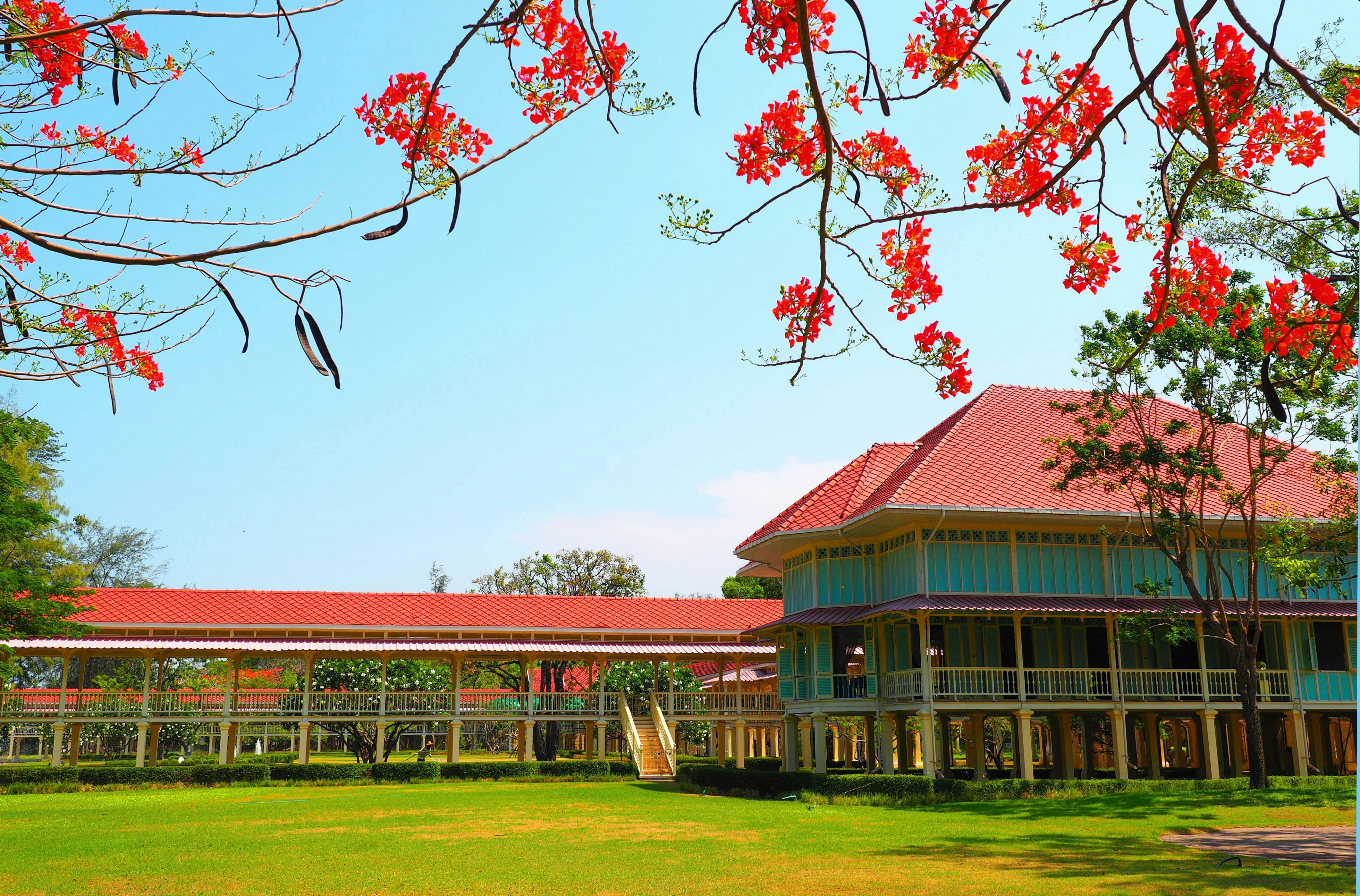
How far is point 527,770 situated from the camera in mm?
28297

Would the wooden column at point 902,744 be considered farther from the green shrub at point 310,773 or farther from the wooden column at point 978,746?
the green shrub at point 310,773

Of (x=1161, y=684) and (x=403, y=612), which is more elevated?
(x=403, y=612)

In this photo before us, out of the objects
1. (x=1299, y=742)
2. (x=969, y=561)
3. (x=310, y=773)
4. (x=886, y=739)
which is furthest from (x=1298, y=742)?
(x=310, y=773)

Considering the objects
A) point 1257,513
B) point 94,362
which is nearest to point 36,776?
point 94,362

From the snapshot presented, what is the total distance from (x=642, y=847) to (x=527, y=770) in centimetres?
1592

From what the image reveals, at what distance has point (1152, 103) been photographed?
4.67 m

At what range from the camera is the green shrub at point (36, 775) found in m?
24.5

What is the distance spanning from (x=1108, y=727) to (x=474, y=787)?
1614 cm

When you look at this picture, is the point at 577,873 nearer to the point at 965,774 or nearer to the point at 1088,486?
the point at 1088,486

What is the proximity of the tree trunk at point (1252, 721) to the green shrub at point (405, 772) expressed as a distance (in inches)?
714

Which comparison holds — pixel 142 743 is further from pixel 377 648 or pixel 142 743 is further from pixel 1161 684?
pixel 1161 684

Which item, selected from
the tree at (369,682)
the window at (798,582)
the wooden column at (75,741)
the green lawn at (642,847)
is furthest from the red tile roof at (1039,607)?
the wooden column at (75,741)

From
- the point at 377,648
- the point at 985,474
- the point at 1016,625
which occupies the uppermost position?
the point at 985,474

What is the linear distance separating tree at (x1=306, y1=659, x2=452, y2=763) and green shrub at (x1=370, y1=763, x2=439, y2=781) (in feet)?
4.30
